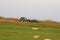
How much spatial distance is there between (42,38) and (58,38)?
0.55m

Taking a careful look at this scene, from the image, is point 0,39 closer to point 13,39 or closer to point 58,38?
point 13,39

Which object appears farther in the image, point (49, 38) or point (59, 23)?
point (59, 23)

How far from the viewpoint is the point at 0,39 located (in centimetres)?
555

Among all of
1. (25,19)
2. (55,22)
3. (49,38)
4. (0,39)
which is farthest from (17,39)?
(25,19)

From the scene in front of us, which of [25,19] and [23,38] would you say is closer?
[23,38]

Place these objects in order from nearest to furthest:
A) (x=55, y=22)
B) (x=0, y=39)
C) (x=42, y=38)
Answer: (x=0, y=39)
(x=42, y=38)
(x=55, y=22)

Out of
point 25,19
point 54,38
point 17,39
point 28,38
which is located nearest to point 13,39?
point 17,39

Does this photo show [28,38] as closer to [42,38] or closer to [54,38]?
[42,38]

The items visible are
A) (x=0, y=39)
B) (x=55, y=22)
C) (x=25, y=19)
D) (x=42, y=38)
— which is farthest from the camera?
(x=25, y=19)

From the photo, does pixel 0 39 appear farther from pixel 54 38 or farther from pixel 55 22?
pixel 55 22

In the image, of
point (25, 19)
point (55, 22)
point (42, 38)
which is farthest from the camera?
point (25, 19)

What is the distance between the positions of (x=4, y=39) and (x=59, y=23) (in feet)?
20.7

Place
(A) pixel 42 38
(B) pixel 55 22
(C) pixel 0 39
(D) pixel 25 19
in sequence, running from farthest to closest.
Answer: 1. (D) pixel 25 19
2. (B) pixel 55 22
3. (A) pixel 42 38
4. (C) pixel 0 39

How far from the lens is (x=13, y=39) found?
5.61 metres
